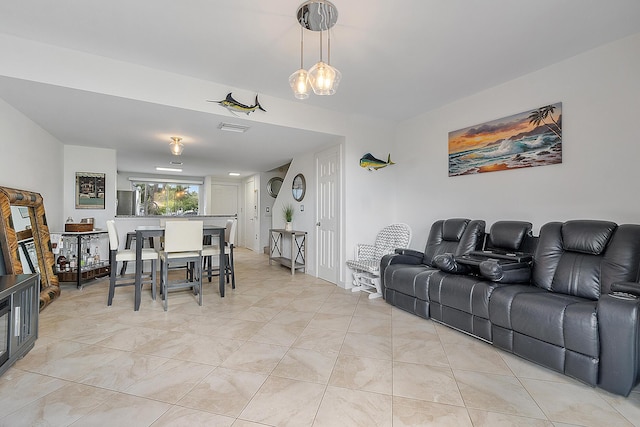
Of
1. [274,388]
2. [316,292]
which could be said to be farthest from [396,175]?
[274,388]

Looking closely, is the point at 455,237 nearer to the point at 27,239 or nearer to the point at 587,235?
the point at 587,235

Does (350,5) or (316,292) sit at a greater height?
(350,5)

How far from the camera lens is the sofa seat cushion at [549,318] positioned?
185cm

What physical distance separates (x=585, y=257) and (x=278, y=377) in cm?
252

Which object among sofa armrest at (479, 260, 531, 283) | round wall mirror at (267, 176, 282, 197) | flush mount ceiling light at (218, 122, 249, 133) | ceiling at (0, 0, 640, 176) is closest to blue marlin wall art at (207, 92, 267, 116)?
ceiling at (0, 0, 640, 176)

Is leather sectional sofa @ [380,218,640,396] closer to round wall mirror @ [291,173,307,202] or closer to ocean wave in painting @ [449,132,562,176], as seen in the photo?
ocean wave in painting @ [449,132,562,176]

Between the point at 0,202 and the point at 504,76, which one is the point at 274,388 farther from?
the point at 504,76

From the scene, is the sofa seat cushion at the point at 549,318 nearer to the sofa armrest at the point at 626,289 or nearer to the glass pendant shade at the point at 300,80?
the sofa armrest at the point at 626,289

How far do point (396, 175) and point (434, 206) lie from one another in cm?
88

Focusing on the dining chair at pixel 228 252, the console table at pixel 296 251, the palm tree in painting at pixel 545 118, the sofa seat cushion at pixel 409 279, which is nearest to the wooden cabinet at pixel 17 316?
the dining chair at pixel 228 252

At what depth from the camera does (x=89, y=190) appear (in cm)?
490

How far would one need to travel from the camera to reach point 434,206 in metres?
4.06

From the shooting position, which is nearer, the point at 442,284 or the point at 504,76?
the point at 442,284

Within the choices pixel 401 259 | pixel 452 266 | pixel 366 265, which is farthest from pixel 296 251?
pixel 452 266
